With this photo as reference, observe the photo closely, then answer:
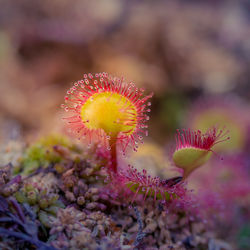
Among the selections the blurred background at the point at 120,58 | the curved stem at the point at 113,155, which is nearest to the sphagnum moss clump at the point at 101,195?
the curved stem at the point at 113,155

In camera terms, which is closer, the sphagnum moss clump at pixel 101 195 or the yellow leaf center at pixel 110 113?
the sphagnum moss clump at pixel 101 195

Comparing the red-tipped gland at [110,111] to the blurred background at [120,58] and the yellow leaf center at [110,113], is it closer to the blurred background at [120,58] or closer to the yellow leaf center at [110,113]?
the yellow leaf center at [110,113]

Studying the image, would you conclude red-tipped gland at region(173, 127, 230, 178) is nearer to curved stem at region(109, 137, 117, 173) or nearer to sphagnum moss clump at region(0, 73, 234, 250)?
sphagnum moss clump at region(0, 73, 234, 250)

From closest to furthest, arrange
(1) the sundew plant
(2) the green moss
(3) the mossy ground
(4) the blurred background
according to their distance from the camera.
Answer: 1. (3) the mossy ground
2. (1) the sundew plant
3. (2) the green moss
4. (4) the blurred background

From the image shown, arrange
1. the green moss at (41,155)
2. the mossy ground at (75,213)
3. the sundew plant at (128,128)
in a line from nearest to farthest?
the mossy ground at (75,213) → the sundew plant at (128,128) → the green moss at (41,155)

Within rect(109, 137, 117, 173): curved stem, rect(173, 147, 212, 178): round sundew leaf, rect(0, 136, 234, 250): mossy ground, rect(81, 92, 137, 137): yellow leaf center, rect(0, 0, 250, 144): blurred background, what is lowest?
rect(0, 136, 234, 250): mossy ground

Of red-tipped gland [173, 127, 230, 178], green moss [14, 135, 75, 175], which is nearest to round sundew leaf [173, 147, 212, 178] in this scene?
red-tipped gland [173, 127, 230, 178]

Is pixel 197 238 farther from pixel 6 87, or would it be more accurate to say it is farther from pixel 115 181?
pixel 6 87

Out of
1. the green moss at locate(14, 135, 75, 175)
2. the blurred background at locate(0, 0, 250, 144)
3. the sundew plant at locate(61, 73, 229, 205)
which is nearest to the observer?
the sundew plant at locate(61, 73, 229, 205)
